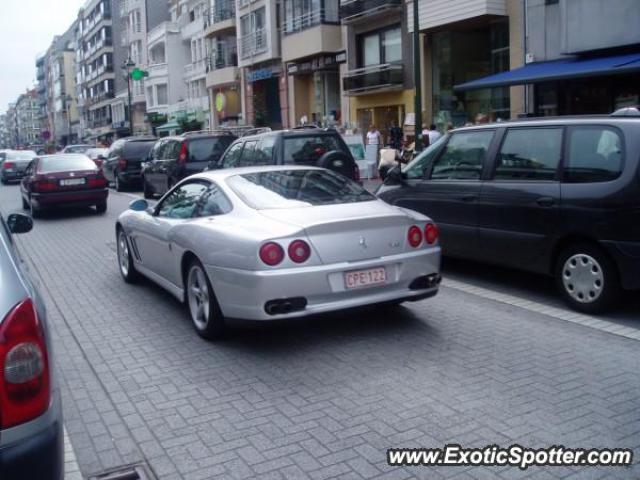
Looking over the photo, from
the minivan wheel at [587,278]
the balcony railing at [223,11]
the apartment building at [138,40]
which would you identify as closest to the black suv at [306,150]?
the minivan wheel at [587,278]

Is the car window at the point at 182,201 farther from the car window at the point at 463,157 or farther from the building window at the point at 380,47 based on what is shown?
the building window at the point at 380,47

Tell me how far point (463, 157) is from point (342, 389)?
160 inches

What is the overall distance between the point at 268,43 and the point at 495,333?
32.0 metres

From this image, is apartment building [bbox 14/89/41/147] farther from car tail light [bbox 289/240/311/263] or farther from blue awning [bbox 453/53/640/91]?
car tail light [bbox 289/240/311/263]

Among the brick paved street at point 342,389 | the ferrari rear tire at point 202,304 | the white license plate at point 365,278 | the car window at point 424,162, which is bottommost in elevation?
the brick paved street at point 342,389

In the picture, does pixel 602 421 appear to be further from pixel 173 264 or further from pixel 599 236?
pixel 173 264

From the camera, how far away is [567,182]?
6.62 metres

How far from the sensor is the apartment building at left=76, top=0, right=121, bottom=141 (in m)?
82.9

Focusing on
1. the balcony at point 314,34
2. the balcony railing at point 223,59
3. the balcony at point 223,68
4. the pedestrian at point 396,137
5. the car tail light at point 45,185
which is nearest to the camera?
the car tail light at point 45,185

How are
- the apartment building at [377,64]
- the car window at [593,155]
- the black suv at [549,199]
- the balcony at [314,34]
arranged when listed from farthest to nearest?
the balcony at [314,34] → the apartment building at [377,64] → the car window at [593,155] → the black suv at [549,199]

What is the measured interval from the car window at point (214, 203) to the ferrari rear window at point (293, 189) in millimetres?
132

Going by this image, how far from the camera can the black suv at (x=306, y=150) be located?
12.6 m

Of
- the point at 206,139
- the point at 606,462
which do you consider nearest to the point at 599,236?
the point at 606,462

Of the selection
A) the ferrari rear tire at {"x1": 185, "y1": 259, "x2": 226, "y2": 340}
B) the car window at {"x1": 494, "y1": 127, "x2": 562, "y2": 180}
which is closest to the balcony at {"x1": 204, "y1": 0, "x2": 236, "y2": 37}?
the car window at {"x1": 494, "y1": 127, "x2": 562, "y2": 180}
